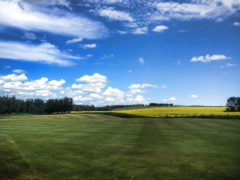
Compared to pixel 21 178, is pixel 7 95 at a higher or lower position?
higher

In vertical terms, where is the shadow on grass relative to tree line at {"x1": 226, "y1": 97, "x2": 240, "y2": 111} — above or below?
below

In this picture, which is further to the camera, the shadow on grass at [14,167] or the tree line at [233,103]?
the tree line at [233,103]

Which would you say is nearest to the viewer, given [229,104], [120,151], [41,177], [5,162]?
[41,177]

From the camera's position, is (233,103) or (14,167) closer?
(14,167)

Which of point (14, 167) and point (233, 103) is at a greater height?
point (233, 103)

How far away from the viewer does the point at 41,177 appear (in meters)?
8.30

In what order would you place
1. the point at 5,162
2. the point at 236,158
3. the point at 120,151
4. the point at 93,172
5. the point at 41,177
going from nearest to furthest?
the point at 41,177, the point at 93,172, the point at 5,162, the point at 236,158, the point at 120,151

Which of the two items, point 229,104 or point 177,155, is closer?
point 177,155

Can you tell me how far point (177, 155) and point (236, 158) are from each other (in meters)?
3.45

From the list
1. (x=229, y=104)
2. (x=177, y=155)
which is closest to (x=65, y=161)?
(x=177, y=155)

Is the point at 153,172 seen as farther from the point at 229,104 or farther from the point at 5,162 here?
the point at 229,104

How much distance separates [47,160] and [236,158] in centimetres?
1122

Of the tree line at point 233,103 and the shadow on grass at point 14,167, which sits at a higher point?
the tree line at point 233,103

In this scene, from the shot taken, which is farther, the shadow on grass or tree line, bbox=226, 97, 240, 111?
tree line, bbox=226, 97, 240, 111
